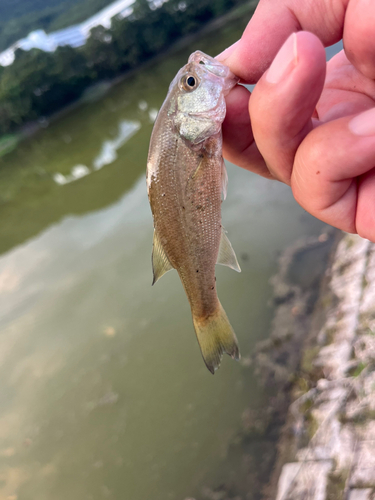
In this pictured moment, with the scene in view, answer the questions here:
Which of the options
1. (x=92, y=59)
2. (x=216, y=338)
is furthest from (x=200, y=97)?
(x=92, y=59)

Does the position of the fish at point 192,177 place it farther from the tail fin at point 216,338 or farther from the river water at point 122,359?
the river water at point 122,359

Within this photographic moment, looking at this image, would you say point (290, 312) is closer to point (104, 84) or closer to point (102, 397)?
point (102, 397)

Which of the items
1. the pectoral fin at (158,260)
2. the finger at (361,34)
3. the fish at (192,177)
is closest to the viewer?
the finger at (361,34)

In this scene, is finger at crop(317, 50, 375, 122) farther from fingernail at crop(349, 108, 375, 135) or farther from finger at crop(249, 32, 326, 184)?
fingernail at crop(349, 108, 375, 135)

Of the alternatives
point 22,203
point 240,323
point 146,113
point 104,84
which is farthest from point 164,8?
point 240,323

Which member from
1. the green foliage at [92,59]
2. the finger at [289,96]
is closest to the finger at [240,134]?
the finger at [289,96]

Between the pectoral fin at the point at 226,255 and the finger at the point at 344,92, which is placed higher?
the finger at the point at 344,92

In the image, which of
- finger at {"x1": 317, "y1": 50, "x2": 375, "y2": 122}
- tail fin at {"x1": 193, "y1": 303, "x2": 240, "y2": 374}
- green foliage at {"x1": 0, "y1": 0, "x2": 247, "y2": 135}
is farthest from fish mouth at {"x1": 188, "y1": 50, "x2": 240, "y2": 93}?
green foliage at {"x1": 0, "y1": 0, "x2": 247, "y2": 135}

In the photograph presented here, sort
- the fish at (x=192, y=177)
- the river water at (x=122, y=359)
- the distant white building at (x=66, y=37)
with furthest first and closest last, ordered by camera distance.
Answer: the distant white building at (x=66, y=37) < the river water at (x=122, y=359) < the fish at (x=192, y=177)
